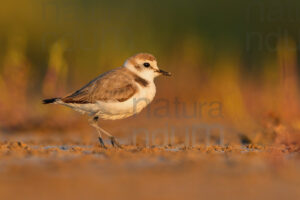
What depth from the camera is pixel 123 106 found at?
8.12m

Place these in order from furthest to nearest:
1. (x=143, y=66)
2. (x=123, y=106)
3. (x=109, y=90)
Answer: (x=143, y=66) → (x=109, y=90) → (x=123, y=106)

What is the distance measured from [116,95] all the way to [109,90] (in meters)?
0.15

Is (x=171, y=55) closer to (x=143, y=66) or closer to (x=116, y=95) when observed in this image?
(x=143, y=66)

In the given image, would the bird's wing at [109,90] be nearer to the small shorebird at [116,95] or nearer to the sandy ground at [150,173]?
the small shorebird at [116,95]

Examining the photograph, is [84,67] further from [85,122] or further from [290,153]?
[290,153]

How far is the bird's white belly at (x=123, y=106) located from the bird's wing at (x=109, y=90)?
6 centimetres

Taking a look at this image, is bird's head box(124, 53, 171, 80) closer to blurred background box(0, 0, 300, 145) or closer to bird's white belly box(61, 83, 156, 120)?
bird's white belly box(61, 83, 156, 120)

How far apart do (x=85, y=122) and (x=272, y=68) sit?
12.7ft

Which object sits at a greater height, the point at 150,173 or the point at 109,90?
the point at 109,90

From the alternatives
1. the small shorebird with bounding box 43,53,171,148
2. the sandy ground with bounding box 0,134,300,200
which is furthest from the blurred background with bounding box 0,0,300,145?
the sandy ground with bounding box 0,134,300,200

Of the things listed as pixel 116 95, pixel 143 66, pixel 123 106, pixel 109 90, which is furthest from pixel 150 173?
pixel 143 66

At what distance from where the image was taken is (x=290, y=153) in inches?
294

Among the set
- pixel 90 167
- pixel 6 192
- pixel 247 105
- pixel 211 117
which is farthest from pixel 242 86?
pixel 6 192

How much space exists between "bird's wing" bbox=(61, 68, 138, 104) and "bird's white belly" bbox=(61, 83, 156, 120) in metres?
0.06
